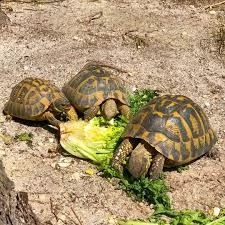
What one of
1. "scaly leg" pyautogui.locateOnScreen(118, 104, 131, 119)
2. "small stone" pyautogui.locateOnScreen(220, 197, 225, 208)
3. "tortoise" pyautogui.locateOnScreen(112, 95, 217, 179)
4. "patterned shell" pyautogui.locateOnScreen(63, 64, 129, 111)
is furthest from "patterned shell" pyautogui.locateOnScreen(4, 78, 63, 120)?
"small stone" pyautogui.locateOnScreen(220, 197, 225, 208)

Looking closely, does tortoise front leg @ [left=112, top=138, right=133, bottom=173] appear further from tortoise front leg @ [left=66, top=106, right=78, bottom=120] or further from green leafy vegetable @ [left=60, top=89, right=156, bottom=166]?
tortoise front leg @ [left=66, top=106, right=78, bottom=120]

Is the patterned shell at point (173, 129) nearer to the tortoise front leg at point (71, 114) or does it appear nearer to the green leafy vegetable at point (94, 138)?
the green leafy vegetable at point (94, 138)

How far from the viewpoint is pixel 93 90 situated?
19.1 feet

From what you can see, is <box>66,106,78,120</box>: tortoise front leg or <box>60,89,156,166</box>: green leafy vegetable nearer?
<box>60,89,156,166</box>: green leafy vegetable

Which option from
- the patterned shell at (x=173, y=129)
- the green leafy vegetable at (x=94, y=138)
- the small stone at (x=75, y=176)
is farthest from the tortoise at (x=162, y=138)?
the small stone at (x=75, y=176)

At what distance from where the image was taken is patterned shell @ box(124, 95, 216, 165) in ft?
16.6

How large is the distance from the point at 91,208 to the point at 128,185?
1.39 feet

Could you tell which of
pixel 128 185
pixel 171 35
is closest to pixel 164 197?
pixel 128 185

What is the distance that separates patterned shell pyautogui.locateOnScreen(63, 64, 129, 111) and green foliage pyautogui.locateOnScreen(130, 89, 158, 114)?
209 mm

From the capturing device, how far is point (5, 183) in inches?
190

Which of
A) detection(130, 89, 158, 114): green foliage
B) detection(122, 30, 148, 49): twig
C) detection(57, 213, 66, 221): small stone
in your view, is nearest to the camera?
detection(57, 213, 66, 221): small stone

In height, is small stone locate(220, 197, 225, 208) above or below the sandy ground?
below

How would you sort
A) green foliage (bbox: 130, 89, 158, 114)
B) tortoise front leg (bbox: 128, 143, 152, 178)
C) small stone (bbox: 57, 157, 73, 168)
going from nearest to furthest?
tortoise front leg (bbox: 128, 143, 152, 178)
small stone (bbox: 57, 157, 73, 168)
green foliage (bbox: 130, 89, 158, 114)

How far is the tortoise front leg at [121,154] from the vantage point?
5.21 metres
